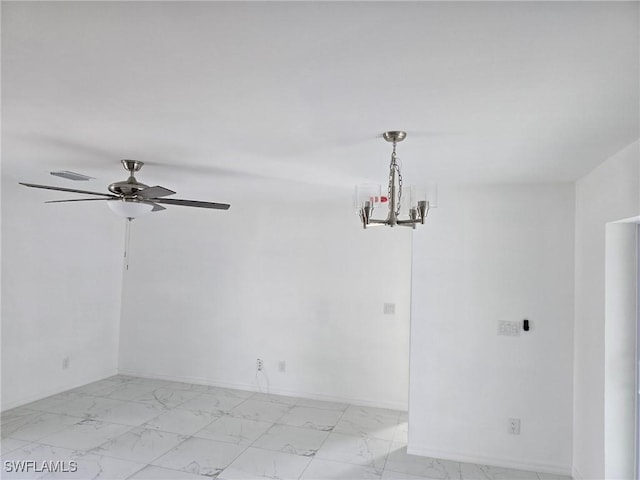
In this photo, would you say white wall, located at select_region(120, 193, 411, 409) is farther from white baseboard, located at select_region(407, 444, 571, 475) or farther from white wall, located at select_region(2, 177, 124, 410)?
white baseboard, located at select_region(407, 444, 571, 475)

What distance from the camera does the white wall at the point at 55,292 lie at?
416 cm

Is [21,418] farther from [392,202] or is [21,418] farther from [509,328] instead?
[509,328]

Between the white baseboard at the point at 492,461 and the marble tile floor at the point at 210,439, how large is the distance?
0.05 metres

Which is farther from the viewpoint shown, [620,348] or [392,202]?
[620,348]

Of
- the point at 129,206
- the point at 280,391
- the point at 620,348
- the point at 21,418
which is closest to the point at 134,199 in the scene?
the point at 129,206

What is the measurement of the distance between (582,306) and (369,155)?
190cm

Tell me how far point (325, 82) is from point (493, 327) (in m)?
2.58

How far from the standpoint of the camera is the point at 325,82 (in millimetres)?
1562

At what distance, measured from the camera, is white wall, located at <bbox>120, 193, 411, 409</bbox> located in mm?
4613

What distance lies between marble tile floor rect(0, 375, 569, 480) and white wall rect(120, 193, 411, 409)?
363 mm

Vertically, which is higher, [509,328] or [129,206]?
[129,206]

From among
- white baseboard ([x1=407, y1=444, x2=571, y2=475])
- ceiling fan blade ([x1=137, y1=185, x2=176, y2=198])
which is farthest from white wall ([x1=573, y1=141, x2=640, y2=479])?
ceiling fan blade ([x1=137, y1=185, x2=176, y2=198])

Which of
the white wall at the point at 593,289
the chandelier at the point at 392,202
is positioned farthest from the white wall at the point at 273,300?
the chandelier at the point at 392,202

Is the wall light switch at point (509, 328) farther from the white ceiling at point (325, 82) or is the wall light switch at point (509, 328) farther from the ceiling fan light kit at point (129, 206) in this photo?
the ceiling fan light kit at point (129, 206)
